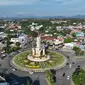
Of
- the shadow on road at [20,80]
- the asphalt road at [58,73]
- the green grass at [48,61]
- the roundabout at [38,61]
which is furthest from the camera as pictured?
the green grass at [48,61]

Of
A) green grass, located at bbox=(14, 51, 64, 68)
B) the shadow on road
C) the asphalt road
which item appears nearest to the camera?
the shadow on road

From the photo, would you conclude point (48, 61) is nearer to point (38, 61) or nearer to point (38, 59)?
point (38, 61)

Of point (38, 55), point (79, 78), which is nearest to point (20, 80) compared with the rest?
point (79, 78)

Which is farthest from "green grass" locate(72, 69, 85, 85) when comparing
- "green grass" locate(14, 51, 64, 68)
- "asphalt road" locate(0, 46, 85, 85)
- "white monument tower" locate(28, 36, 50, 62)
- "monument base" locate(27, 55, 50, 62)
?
"white monument tower" locate(28, 36, 50, 62)

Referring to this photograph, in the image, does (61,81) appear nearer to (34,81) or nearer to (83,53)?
(34,81)

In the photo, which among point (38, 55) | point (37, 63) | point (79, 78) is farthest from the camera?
point (38, 55)

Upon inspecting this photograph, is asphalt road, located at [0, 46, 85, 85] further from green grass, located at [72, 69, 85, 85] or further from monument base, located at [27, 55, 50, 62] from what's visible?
monument base, located at [27, 55, 50, 62]

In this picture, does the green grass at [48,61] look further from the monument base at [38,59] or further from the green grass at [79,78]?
the green grass at [79,78]

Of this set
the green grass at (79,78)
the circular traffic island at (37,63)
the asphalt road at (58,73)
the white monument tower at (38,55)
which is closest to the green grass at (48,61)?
the circular traffic island at (37,63)

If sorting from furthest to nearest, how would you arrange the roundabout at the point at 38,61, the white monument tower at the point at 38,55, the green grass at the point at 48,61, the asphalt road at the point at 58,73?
the white monument tower at the point at 38,55, the green grass at the point at 48,61, the roundabout at the point at 38,61, the asphalt road at the point at 58,73
